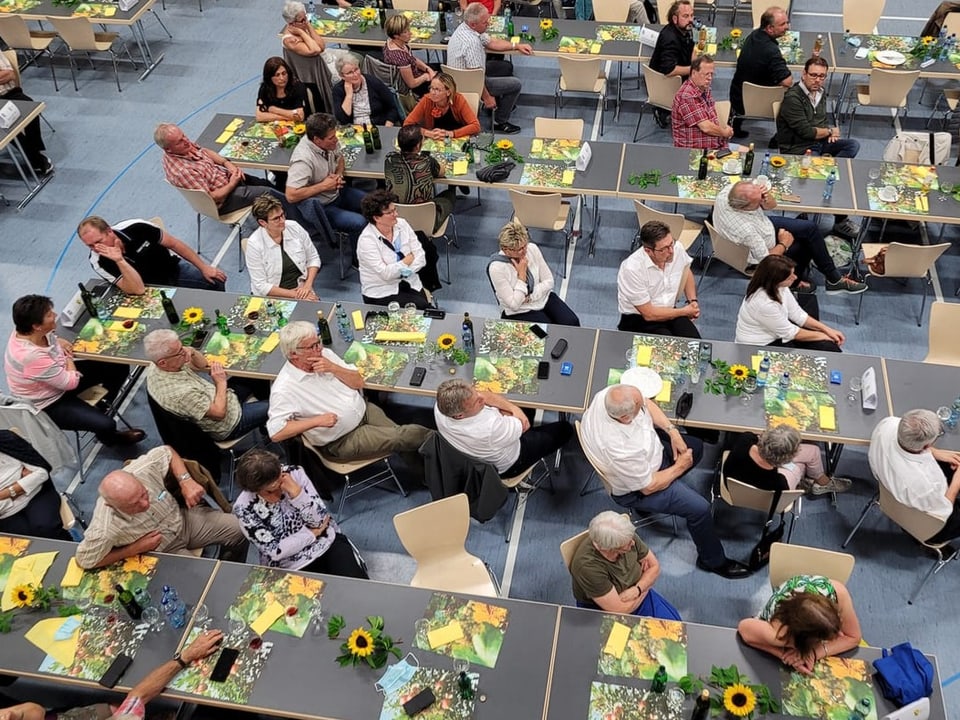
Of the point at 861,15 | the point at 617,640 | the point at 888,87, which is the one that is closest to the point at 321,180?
the point at 617,640

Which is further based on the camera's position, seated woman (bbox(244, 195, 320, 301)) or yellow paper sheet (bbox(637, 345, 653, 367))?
seated woman (bbox(244, 195, 320, 301))

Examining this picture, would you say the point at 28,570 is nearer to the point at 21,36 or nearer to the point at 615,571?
the point at 615,571

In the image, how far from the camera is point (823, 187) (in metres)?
6.96

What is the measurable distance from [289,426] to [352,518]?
3.19ft

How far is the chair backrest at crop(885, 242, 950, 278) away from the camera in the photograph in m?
6.23

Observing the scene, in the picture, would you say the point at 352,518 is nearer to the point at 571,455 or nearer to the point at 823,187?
the point at 571,455

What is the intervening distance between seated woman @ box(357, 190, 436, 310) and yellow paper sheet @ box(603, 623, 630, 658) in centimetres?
309

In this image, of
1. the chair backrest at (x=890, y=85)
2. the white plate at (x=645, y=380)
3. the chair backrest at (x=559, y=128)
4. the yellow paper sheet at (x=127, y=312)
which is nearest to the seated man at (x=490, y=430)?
the white plate at (x=645, y=380)

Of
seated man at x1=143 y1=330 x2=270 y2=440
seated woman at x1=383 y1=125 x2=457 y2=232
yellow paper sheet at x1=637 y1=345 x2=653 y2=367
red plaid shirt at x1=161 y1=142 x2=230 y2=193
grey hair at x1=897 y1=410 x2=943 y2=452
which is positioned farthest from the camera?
red plaid shirt at x1=161 y1=142 x2=230 y2=193

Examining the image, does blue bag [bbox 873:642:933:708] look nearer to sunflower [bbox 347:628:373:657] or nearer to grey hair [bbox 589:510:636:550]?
grey hair [bbox 589:510:636:550]

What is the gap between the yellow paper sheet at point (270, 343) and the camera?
230 inches

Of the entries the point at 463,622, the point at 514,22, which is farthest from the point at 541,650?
the point at 514,22

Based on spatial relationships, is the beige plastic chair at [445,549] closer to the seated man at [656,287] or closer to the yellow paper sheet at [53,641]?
the yellow paper sheet at [53,641]

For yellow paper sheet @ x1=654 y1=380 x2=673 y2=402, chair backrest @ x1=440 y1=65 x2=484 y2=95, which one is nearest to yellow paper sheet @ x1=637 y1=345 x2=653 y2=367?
yellow paper sheet @ x1=654 y1=380 x2=673 y2=402
